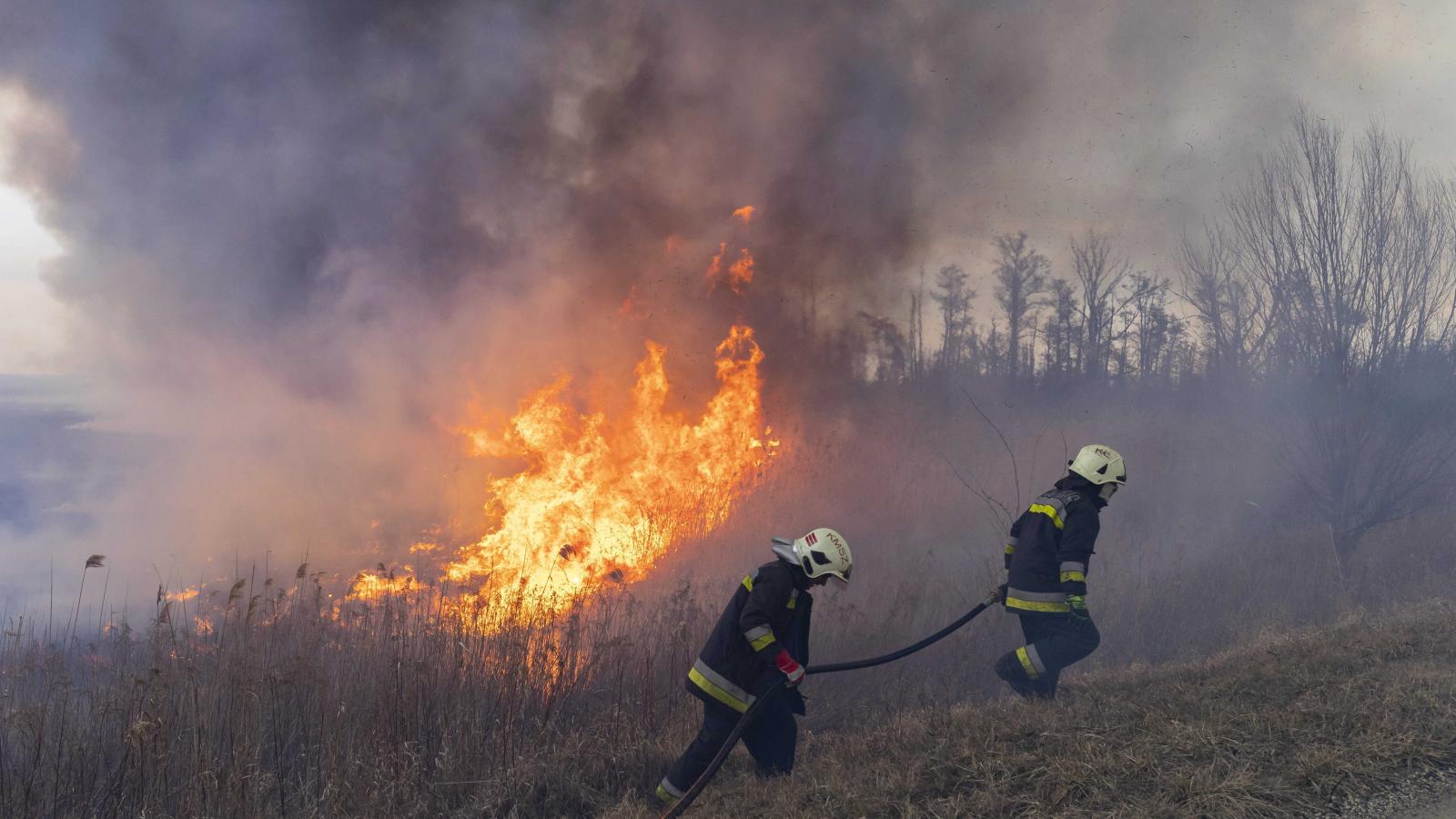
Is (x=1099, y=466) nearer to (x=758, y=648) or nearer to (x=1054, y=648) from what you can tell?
(x=1054, y=648)

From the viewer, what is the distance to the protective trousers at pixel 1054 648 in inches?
233

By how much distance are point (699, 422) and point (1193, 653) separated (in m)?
7.71

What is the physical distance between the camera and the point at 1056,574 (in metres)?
6.11

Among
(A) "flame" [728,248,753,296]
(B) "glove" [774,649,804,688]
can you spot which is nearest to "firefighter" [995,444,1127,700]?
(B) "glove" [774,649,804,688]

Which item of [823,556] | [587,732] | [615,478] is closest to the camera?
[823,556]

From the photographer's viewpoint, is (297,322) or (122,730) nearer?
(122,730)

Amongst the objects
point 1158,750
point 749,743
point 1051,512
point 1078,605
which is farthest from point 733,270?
point 1158,750

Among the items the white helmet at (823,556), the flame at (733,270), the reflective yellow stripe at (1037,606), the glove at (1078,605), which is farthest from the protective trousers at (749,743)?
the flame at (733,270)

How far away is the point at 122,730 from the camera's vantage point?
5.14m

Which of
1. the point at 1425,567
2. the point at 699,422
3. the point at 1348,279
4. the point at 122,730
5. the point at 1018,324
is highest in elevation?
the point at 1018,324

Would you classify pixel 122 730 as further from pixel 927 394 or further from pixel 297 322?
pixel 927 394

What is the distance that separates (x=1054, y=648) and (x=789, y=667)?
2.36 meters

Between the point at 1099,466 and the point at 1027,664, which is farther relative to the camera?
the point at 1099,466

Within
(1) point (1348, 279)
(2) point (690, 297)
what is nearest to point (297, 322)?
(2) point (690, 297)
